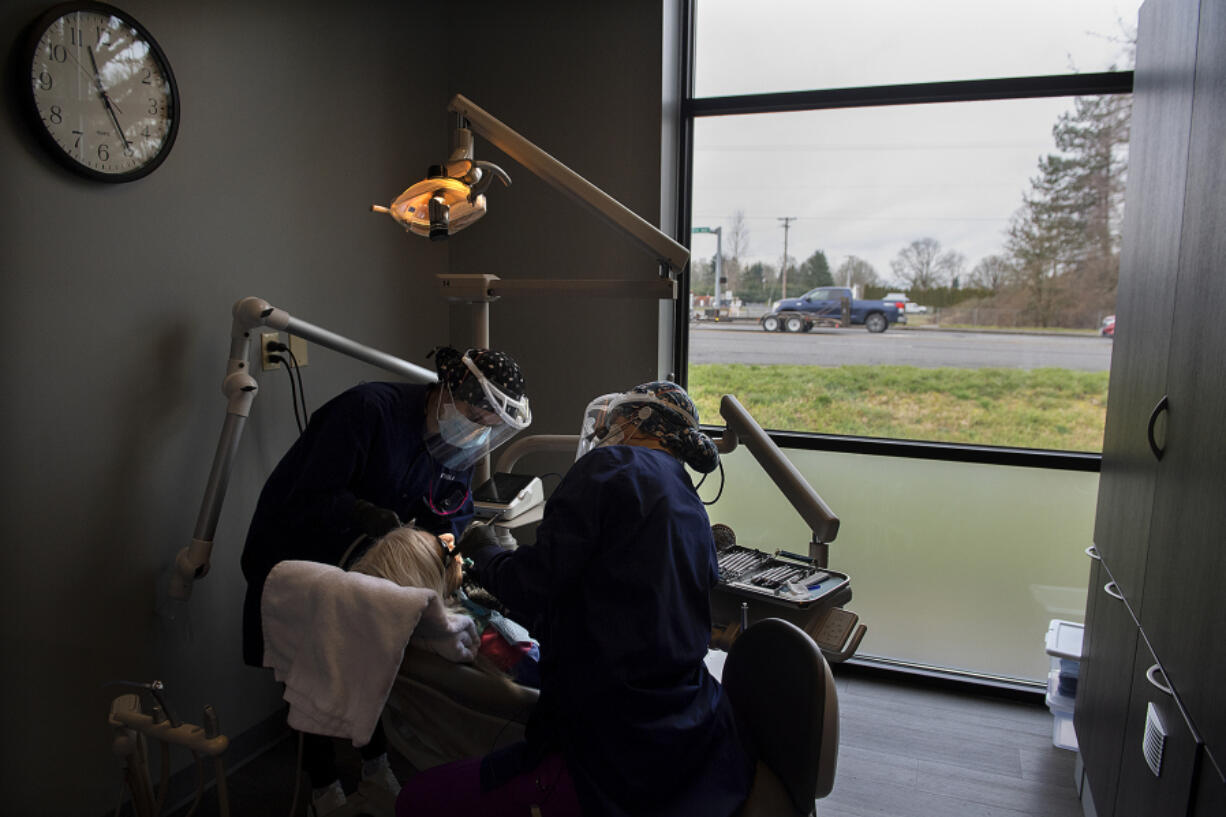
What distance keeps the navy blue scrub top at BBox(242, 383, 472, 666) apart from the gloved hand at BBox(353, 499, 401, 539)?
0.02 metres

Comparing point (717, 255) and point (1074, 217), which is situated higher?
point (1074, 217)

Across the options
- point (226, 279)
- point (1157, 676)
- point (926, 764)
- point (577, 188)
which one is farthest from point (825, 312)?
point (226, 279)

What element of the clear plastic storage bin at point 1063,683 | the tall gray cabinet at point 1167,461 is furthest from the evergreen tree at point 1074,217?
the clear plastic storage bin at point 1063,683

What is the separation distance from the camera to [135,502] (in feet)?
5.93

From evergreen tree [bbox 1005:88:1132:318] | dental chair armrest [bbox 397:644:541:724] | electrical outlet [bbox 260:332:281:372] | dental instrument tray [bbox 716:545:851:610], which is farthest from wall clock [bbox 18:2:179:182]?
evergreen tree [bbox 1005:88:1132:318]

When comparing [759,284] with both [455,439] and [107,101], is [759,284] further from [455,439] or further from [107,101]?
[107,101]

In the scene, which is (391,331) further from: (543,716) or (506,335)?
(543,716)

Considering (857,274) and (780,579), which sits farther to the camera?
(857,274)

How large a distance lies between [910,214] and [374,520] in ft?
7.06

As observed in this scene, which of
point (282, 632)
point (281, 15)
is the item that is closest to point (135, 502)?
point (282, 632)

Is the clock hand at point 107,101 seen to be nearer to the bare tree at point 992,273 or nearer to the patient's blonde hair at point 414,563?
the patient's blonde hair at point 414,563

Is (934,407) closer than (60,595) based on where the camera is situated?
No

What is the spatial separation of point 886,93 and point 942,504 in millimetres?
1507

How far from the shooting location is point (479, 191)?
1856mm
